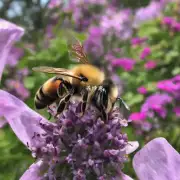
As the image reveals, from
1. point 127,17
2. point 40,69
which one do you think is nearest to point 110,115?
point 40,69

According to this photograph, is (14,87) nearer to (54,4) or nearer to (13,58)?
(13,58)

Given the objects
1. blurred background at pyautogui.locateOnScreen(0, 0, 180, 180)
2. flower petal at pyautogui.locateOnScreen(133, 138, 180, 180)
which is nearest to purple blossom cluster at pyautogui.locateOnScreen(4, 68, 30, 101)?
blurred background at pyautogui.locateOnScreen(0, 0, 180, 180)

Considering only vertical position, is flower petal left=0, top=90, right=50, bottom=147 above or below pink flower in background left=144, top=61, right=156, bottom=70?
above

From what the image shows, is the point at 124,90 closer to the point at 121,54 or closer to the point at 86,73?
the point at 121,54

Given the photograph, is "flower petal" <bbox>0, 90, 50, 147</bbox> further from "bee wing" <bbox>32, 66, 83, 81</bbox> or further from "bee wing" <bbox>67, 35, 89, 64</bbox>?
"bee wing" <bbox>67, 35, 89, 64</bbox>

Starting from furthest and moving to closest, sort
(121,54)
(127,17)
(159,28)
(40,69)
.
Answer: (127,17), (121,54), (159,28), (40,69)

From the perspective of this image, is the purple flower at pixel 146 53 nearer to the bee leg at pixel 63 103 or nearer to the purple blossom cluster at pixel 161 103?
the purple blossom cluster at pixel 161 103
